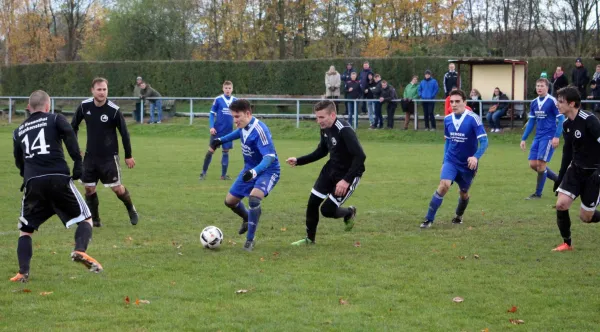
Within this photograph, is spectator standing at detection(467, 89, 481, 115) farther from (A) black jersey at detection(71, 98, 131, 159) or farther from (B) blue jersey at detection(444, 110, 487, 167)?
(A) black jersey at detection(71, 98, 131, 159)

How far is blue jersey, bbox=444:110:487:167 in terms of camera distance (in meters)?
10.6

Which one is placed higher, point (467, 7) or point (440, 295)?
point (467, 7)

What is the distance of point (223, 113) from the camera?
16688 millimetres

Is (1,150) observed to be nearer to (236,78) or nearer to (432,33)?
(236,78)

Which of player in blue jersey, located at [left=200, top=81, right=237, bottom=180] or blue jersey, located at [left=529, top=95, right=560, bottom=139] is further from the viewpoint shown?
player in blue jersey, located at [left=200, top=81, right=237, bottom=180]

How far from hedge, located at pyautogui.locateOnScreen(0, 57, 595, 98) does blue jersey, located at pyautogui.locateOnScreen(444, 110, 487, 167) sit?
20.3m

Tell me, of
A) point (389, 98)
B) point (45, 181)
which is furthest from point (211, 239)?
point (389, 98)

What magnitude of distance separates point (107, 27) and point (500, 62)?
85.3ft

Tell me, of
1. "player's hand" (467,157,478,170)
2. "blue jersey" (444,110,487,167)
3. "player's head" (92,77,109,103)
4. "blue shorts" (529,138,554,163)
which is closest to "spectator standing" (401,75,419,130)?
"blue shorts" (529,138,554,163)

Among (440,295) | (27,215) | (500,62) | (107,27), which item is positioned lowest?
(440,295)

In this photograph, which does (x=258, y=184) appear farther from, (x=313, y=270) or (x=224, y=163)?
(x=224, y=163)

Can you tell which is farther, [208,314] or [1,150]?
[1,150]

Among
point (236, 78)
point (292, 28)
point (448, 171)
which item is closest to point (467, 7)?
point (292, 28)

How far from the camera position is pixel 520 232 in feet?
33.8
